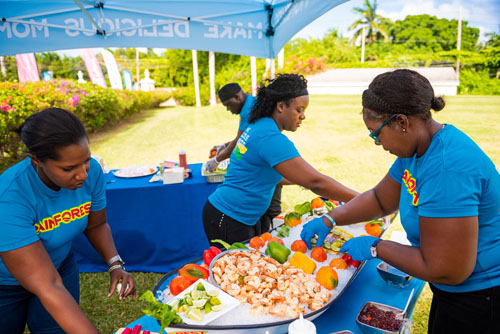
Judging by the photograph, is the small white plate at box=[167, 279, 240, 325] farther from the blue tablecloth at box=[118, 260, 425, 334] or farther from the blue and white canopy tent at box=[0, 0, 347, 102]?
the blue and white canopy tent at box=[0, 0, 347, 102]

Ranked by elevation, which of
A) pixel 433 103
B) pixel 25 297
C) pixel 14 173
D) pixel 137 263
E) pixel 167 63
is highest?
pixel 167 63

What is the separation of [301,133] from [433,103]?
33.4ft

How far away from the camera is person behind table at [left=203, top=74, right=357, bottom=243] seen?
1.95 metres

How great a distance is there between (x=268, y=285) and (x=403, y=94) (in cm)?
92

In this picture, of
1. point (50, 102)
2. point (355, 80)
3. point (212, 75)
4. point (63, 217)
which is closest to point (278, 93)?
point (63, 217)

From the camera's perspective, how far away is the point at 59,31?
3.81 meters

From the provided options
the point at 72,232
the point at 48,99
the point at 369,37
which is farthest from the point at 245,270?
the point at 369,37

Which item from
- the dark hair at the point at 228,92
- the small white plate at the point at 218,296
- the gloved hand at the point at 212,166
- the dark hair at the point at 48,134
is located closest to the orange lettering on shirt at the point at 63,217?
the dark hair at the point at 48,134

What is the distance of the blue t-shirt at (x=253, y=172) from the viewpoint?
6.45 ft

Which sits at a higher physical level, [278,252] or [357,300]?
[278,252]

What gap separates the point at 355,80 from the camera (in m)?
22.6

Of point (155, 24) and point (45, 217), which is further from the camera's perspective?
point (155, 24)

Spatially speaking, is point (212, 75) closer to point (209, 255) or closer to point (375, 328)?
point (209, 255)

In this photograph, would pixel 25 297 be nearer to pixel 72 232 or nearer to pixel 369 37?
pixel 72 232
